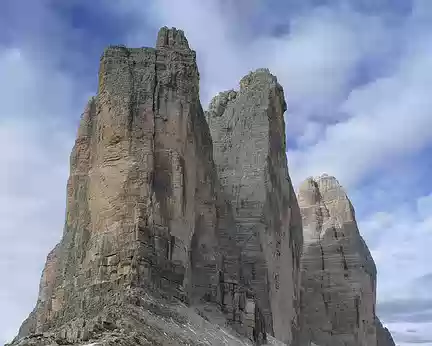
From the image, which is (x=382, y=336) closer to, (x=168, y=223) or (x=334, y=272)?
(x=334, y=272)

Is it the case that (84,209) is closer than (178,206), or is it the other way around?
(178,206)

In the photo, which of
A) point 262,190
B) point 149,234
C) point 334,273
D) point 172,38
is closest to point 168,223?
point 149,234

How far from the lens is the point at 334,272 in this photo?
2443 inches

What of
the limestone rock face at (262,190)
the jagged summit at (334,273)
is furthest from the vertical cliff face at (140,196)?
the jagged summit at (334,273)

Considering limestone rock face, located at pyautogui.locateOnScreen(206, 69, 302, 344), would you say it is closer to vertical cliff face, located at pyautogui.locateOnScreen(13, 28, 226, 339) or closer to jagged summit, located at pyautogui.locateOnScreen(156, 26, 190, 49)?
vertical cliff face, located at pyautogui.locateOnScreen(13, 28, 226, 339)

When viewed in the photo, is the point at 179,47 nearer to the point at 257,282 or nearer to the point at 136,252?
the point at 136,252

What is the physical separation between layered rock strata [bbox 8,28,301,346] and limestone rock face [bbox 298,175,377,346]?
1633 centimetres

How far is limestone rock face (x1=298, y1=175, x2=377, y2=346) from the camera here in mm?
59219

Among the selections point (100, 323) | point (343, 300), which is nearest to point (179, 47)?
point (100, 323)

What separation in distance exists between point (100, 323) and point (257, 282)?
19.2 meters

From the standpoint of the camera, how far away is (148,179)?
1261 inches

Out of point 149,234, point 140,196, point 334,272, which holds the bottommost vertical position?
point 149,234

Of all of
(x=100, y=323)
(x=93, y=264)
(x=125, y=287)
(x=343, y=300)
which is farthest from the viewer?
(x=343, y=300)

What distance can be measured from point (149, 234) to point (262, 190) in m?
17.1
